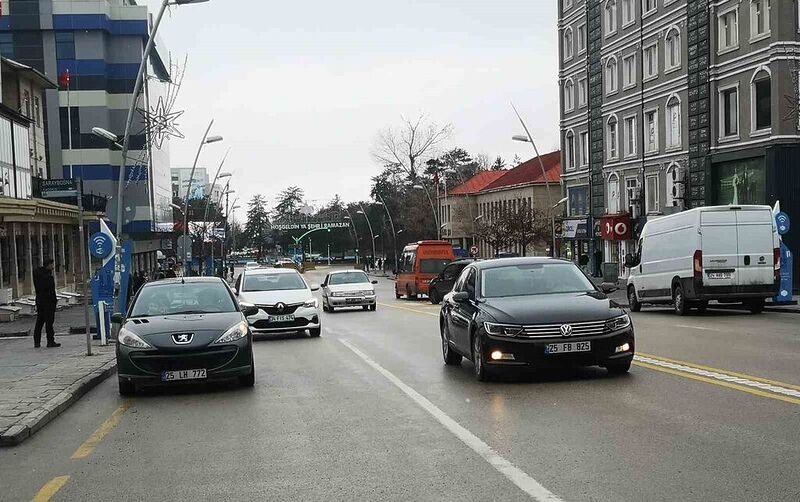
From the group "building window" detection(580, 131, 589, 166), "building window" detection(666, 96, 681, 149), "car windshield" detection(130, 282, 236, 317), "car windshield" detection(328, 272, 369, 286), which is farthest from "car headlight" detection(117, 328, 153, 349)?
"building window" detection(580, 131, 589, 166)

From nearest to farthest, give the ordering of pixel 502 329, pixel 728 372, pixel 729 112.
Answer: pixel 502 329, pixel 728 372, pixel 729 112

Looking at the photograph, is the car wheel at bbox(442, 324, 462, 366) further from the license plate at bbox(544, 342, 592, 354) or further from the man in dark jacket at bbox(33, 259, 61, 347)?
the man in dark jacket at bbox(33, 259, 61, 347)

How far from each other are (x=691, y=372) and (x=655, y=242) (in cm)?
1602

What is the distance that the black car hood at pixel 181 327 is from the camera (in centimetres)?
1199

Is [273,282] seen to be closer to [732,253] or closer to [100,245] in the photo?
[100,245]

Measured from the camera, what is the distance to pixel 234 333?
40.3 ft

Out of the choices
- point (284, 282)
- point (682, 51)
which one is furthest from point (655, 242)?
point (682, 51)

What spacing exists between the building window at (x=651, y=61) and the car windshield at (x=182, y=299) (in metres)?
38.9

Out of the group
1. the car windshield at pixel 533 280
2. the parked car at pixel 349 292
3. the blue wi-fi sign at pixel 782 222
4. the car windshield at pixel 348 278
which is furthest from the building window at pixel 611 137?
the car windshield at pixel 533 280

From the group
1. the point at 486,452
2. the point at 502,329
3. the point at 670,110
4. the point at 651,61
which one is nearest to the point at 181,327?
the point at 502,329

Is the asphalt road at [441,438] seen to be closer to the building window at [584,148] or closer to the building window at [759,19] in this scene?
the building window at [759,19]

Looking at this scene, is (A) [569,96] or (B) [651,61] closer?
(B) [651,61]

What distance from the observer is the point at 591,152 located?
5794cm

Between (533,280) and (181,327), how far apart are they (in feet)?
15.1
